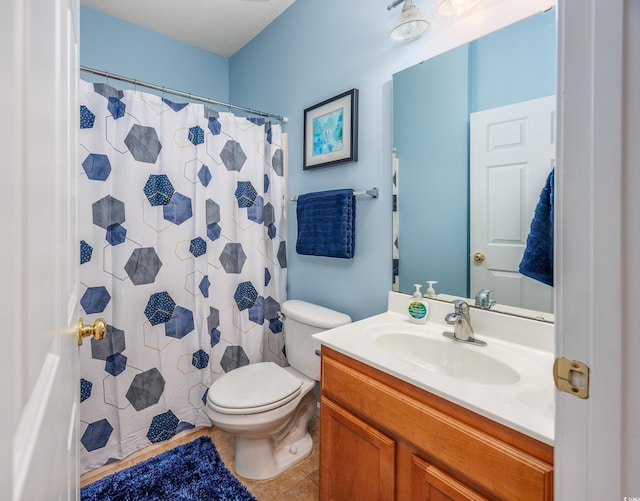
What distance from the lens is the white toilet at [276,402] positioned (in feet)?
4.76

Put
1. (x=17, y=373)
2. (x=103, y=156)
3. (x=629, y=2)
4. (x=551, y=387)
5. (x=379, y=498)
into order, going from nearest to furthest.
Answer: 1. (x=17, y=373)
2. (x=629, y=2)
3. (x=551, y=387)
4. (x=379, y=498)
5. (x=103, y=156)

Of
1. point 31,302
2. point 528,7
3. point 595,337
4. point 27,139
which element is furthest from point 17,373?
point 528,7

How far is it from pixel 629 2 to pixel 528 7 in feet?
2.91

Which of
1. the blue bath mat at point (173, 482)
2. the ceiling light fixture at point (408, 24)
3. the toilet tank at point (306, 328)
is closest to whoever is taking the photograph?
the ceiling light fixture at point (408, 24)

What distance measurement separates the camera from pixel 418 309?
4.52 feet

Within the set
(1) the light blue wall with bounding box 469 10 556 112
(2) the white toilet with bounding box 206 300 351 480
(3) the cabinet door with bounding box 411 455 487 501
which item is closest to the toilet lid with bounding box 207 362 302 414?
(2) the white toilet with bounding box 206 300 351 480

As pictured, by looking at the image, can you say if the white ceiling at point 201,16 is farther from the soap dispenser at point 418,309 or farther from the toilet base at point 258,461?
the toilet base at point 258,461

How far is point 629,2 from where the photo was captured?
0.44 meters

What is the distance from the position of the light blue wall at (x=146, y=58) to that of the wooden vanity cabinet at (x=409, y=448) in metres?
2.36

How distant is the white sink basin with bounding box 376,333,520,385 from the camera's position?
41.7 inches

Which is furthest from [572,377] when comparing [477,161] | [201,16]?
[201,16]

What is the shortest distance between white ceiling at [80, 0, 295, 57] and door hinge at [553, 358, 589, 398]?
7.86 feet

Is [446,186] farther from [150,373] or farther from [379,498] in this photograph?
[150,373]

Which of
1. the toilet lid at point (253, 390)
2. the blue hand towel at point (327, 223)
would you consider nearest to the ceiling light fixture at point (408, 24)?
the blue hand towel at point (327, 223)
